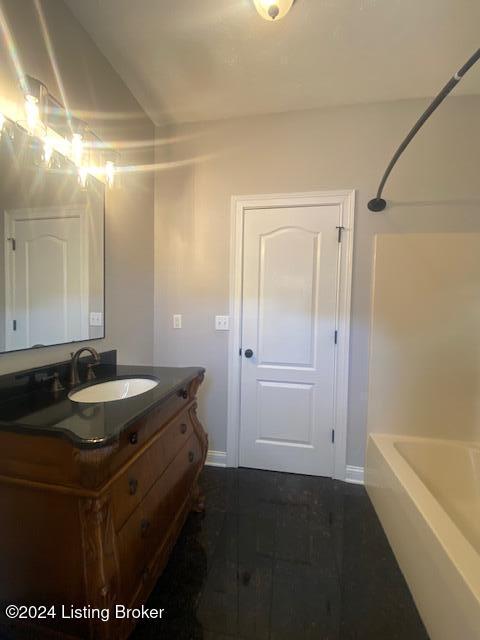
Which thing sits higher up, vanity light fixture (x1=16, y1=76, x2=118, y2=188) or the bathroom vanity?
vanity light fixture (x1=16, y1=76, x2=118, y2=188)

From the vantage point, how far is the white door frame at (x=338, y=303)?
6.46 feet

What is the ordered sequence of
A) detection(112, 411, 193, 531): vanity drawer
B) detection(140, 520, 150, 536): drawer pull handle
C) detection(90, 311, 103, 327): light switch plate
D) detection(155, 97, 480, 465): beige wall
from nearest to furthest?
detection(112, 411, 193, 531): vanity drawer < detection(140, 520, 150, 536): drawer pull handle < detection(90, 311, 103, 327): light switch plate < detection(155, 97, 480, 465): beige wall

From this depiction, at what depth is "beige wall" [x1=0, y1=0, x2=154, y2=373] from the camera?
1152 mm

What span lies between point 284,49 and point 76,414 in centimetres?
209

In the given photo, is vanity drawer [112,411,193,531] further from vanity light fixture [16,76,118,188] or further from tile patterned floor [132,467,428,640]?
vanity light fixture [16,76,118,188]

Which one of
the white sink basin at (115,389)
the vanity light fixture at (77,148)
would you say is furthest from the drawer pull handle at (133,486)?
the vanity light fixture at (77,148)

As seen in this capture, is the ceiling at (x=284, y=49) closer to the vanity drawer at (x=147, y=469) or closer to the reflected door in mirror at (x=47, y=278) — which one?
the reflected door in mirror at (x=47, y=278)

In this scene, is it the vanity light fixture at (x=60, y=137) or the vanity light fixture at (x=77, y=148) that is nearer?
the vanity light fixture at (x=60, y=137)

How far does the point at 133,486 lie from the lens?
3.30 ft

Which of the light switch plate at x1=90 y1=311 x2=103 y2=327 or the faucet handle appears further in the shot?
the light switch plate at x1=90 y1=311 x2=103 y2=327

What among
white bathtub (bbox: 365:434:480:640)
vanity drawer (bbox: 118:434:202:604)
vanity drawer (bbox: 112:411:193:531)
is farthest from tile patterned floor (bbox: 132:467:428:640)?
vanity drawer (bbox: 112:411:193:531)

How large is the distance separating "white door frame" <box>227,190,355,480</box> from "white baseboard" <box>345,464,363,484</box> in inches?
1.2

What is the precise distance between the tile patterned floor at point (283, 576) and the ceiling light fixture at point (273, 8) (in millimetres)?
2633

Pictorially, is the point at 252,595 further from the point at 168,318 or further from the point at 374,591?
the point at 168,318
